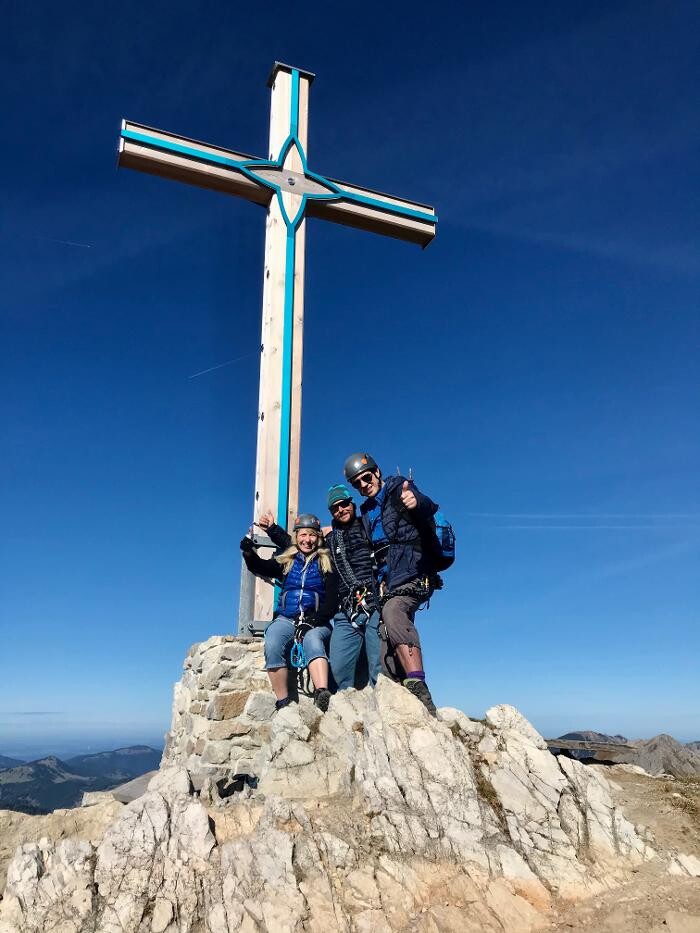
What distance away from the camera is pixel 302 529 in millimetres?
7828

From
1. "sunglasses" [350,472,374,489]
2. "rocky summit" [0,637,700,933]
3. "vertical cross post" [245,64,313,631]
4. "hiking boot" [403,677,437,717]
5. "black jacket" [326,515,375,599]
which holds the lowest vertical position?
"rocky summit" [0,637,700,933]

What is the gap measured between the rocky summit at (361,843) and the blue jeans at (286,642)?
59 cm

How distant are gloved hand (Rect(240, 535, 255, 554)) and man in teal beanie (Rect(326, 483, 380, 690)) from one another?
39.4 inches

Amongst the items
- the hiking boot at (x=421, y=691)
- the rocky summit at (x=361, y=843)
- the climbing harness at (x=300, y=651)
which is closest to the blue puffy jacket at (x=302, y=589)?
the climbing harness at (x=300, y=651)

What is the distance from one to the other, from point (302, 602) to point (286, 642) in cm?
46

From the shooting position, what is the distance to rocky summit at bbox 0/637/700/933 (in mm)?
4477

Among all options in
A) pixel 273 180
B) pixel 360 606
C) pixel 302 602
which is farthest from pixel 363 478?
pixel 273 180

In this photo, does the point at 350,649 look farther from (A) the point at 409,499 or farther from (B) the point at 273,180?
(B) the point at 273,180

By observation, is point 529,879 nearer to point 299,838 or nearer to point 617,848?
point 617,848

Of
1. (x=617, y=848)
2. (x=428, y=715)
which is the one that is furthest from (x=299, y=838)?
(x=617, y=848)

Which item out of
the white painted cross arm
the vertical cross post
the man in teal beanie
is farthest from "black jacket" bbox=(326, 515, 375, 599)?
the white painted cross arm

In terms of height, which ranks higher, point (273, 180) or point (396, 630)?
point (273, 180)

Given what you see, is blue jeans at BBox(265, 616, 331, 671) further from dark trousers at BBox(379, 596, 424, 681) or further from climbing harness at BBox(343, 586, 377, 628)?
dark trousers at BBox(379, 596, 424, 681)

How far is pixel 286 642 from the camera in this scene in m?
7.29
